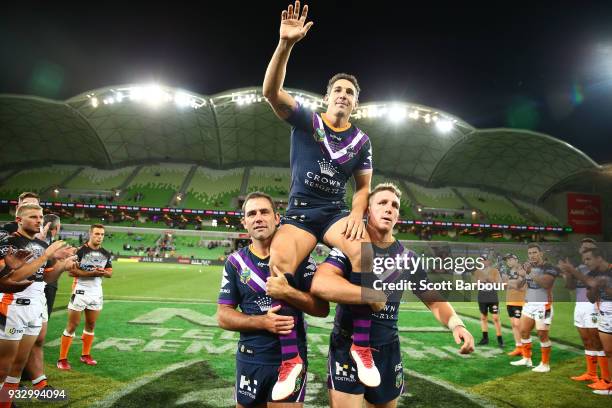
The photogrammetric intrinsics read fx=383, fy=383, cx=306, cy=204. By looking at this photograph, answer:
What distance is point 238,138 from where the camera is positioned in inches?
2153

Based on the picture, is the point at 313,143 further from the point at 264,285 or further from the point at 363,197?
the point at 264,285

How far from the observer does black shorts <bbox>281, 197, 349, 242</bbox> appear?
384cm

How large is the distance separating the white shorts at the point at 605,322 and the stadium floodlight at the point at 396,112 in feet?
127

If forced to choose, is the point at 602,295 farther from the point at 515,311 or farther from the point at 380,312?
the point at 380,312

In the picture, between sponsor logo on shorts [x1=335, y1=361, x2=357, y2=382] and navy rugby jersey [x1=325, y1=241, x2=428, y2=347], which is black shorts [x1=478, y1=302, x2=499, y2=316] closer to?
navy rugby jersey [x1=325, y1=241, x2=428, y2=347]

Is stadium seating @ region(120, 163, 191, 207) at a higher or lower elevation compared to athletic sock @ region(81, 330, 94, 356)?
higher

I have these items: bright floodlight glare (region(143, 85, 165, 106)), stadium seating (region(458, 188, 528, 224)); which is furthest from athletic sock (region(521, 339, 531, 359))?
stadium seating (region(458, 188, 528, 224))

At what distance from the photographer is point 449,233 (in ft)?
172

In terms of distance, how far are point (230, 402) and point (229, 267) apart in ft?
9.92

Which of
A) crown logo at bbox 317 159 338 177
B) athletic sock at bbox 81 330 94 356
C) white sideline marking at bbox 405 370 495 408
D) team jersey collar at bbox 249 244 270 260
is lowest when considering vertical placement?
white sideline marking at bbox 405 370 495 408

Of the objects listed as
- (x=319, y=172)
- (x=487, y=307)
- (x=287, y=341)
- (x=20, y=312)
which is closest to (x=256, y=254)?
(x=287, y=341)

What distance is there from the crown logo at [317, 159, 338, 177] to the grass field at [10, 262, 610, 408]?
3.92 m

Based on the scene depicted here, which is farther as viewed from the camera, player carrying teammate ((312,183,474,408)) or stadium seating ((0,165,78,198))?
stadium seating ((0,165,78,198))

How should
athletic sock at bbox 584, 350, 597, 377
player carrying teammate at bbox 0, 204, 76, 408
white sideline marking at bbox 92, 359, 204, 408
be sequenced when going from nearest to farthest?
player carrying teammate at bbox 0, 204, 76, 408
white sideline marking at bbox 92, 359, 204, 408
athletic sock at bbox 584, 350, 597, 377
